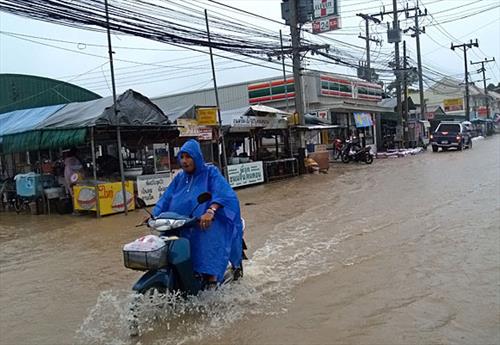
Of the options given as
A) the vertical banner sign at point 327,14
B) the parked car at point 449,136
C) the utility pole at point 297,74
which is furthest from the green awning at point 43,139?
the parked car at point 449,136

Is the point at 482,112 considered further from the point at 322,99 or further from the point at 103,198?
the point at 103,198

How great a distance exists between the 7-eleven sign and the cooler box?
14.5m

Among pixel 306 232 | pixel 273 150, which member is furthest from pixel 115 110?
pixel 273 150

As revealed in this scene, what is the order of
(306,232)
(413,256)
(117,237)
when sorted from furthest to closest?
(117,237) → (306,232) → (413,256)

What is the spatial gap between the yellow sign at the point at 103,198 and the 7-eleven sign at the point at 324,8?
1390 cm

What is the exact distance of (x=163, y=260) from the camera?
4.33m

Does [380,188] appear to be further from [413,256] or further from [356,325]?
[356,325]

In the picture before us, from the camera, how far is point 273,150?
24.9 metres

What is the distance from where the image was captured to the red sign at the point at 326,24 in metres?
23.0

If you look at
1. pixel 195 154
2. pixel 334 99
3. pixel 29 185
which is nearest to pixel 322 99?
pixel 334 99

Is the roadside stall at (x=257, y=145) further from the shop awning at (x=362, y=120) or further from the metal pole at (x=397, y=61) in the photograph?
the metal pole at (x=397, y=61)

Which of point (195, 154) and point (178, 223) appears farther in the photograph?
point (195, 154)

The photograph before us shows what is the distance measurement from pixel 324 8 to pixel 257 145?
7.10 metres

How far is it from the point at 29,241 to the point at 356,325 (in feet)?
25.5
